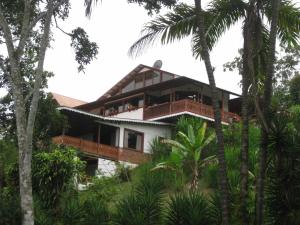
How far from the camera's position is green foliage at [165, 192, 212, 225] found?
14359 mm

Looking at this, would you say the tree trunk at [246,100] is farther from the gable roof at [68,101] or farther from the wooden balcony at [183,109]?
the gable roof at [68,101]

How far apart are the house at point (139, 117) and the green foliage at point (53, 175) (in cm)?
1275

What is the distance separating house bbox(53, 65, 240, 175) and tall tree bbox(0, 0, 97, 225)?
11522 millimetres

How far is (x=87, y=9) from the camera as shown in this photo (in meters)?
16.7

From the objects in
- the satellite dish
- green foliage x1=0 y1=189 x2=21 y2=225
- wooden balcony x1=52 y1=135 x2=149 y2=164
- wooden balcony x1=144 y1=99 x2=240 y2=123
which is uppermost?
the satellite dish

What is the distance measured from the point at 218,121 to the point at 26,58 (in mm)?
12475

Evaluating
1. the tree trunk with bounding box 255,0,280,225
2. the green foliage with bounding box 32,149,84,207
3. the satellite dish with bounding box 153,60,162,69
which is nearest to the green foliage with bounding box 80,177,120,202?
the green foliage with bounding box 32,149,84,207

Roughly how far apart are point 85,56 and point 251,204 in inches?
333

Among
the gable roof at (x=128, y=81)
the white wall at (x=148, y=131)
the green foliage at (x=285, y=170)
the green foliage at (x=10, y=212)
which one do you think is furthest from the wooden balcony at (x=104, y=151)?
the green foliage at (x=285, y=170)

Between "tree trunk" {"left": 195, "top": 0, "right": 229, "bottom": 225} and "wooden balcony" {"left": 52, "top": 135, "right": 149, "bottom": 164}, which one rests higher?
"wooden balcony" {"left": 52, "top": 135, "right": 149, "bottom": 164}

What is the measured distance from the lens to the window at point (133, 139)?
3722cm

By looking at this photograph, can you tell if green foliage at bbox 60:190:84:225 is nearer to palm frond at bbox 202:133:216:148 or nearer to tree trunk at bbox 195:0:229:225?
tree trunk at bbox 195:0:229:225

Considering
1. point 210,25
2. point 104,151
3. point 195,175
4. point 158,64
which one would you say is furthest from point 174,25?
point 158,64

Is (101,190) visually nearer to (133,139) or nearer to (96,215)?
(96,215)
